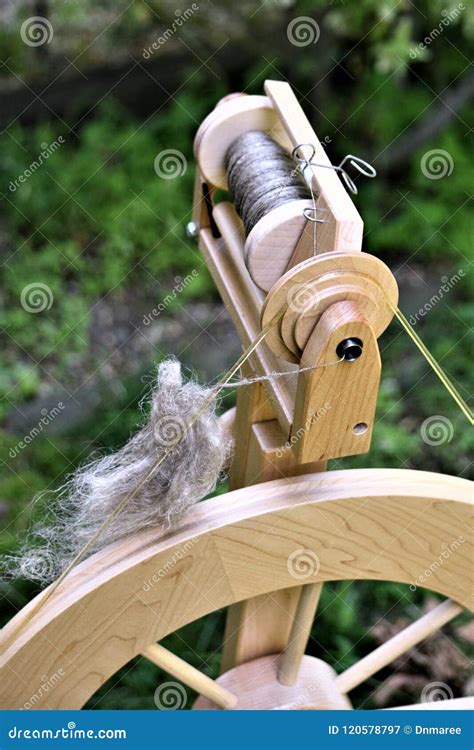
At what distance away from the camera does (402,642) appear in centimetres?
144

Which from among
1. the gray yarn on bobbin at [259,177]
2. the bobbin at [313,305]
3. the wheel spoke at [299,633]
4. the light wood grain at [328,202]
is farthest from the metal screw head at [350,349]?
the wheel spoke at [299,633]

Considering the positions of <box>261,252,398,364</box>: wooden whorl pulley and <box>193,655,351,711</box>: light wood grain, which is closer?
<box>261,252,398,364</box>: wooden whorl pulley

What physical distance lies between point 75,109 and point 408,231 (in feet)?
4.96

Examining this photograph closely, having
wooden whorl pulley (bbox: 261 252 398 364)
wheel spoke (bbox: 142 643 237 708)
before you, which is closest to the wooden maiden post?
wooden whorl pulley (bbox: 261 252 398 364)

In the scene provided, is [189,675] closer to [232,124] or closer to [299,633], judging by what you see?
[299,633]

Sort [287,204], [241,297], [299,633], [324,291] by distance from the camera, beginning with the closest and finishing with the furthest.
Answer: [324,291] < [287,204] < [241,297] < [299,633]

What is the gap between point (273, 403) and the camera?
4.01 ft

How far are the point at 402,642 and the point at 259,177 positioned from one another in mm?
744

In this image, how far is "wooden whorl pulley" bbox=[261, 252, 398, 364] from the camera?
3.42 ft

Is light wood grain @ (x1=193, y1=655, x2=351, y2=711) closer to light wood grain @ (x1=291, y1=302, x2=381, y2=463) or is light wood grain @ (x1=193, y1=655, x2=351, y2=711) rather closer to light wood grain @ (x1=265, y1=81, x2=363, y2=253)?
light wood grain @ (x1=291, y1=302, x2=381, y2=463)

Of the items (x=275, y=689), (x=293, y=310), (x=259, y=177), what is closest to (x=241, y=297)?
(x=259, y=177)

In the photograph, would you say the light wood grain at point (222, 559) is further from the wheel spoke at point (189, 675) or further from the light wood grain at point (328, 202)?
the light wood grain at point (328, 202)

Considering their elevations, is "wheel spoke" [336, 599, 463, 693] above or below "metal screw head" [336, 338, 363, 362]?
below

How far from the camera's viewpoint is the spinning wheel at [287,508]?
107 centimetres
